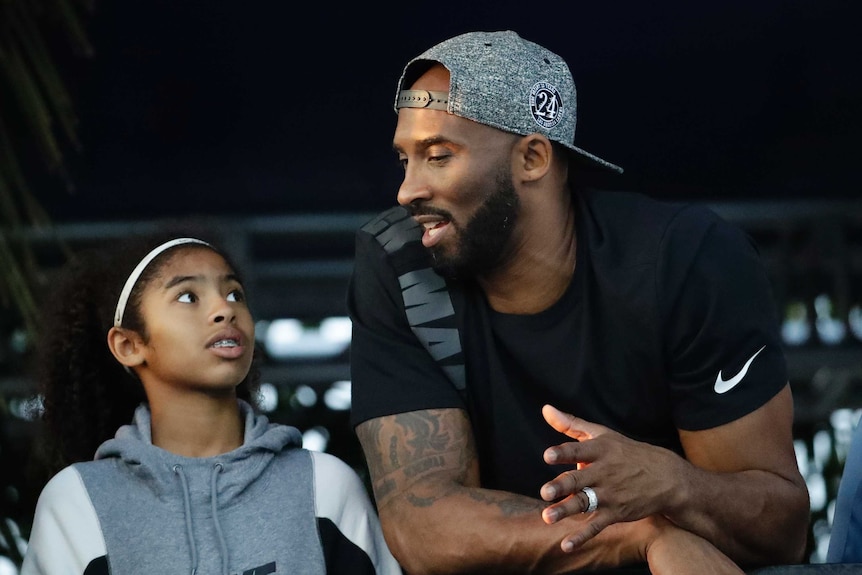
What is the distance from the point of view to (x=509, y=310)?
2551mm

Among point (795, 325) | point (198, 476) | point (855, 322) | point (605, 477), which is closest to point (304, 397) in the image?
point (795, 325)

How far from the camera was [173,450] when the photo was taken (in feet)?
8.32

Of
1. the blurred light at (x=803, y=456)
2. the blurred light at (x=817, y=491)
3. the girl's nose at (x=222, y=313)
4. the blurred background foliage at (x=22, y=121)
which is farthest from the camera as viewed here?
the blurred light at (x=803, y=456)

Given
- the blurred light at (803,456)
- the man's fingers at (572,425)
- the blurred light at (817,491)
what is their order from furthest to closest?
the blurred light at (803,456) < the blurred light at (817,491) < the man's fingers at (572,425)

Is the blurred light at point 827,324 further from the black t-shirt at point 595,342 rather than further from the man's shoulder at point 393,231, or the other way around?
the man's shoulder at point 393,231

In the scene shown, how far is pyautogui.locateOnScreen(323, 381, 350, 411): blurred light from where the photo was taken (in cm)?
446

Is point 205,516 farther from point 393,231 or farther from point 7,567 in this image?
point 7,567

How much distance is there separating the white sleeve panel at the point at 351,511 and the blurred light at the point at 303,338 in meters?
2.32

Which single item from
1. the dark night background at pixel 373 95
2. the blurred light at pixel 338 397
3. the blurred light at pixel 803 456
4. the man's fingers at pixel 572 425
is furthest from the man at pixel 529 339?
the blurred light at pixel 803 456

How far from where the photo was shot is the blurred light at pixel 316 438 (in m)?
4.24

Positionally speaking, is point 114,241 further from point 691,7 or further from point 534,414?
point 691,7

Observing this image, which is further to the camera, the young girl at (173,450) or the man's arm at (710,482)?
the young girl at (173,450)

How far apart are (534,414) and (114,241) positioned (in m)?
0.98

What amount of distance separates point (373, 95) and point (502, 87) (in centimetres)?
179
